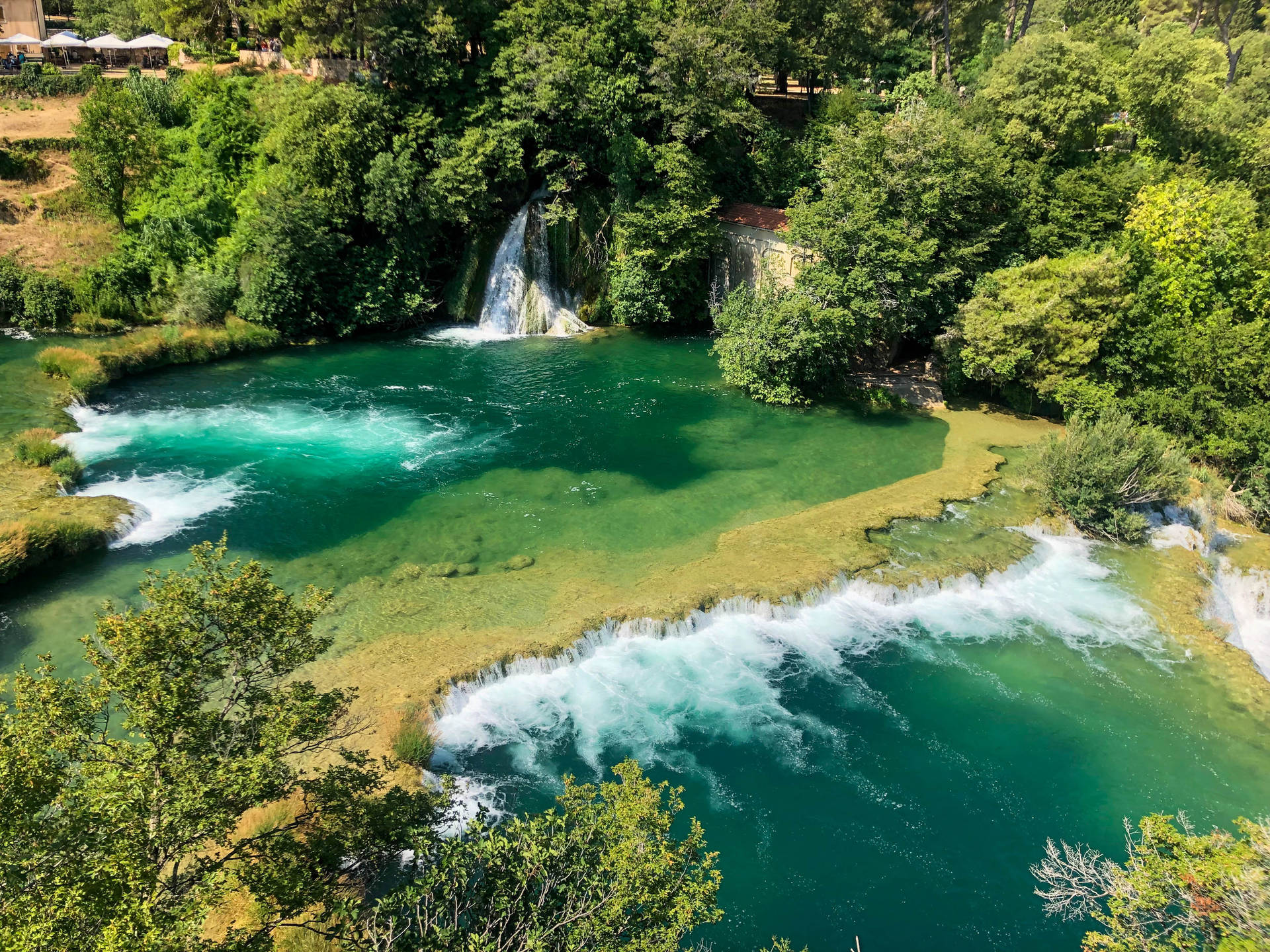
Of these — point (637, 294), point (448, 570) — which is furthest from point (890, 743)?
point (637, 294)

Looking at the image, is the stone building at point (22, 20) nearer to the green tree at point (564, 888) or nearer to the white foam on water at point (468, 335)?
the white foam on water at point (468, 335)

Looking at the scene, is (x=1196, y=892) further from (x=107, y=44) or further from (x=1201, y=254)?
(x=107, y=44)

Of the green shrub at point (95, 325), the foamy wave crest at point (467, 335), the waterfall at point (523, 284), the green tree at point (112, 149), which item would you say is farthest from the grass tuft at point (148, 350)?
the waterfall at point (523, 284)

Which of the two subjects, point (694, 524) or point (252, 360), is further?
point (252, 360)

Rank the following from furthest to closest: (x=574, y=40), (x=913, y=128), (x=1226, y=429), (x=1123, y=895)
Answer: (x=574, y=40) < (x=913, y=128) < (x=1226, y=429) < (x=1123, y=895)

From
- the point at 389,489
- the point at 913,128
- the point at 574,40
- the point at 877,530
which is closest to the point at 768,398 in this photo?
the point at 877,530

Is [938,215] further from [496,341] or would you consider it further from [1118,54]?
[496,341]

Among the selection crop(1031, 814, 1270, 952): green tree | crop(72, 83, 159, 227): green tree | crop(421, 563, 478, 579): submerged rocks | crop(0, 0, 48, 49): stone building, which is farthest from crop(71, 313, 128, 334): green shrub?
crop(1031, 814, 1270, 952): green tree

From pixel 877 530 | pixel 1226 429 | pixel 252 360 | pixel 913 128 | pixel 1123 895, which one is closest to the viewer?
pixel 1123 895
